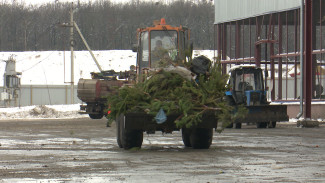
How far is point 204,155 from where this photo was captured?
15.0 m

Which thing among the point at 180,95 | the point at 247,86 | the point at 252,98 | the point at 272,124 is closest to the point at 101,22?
the point at 247,86

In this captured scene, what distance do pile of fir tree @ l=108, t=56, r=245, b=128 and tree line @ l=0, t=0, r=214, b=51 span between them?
112 meters

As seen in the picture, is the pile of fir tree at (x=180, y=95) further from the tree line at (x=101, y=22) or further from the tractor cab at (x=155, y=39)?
the tree line at (x=101, y=22)

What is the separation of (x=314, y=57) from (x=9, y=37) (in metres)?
100

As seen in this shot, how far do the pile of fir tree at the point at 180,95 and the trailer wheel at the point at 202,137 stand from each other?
91 centimetres

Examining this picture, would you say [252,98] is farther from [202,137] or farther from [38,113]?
[38,113]

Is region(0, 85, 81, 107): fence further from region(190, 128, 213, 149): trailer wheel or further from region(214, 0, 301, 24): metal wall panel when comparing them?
region(190, 128, 213, 149): trailer wheel

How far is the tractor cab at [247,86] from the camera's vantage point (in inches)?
1136

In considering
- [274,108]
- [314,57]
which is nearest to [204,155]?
[274,108]

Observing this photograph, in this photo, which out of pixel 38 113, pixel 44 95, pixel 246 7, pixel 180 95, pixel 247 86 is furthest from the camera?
pixel 44 95

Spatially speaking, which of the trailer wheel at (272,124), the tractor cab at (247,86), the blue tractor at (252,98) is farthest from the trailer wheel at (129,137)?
the trailer wheel at (272,124)

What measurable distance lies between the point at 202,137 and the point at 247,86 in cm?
1286

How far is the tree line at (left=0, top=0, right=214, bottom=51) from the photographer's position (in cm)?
13050

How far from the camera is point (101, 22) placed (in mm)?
132625
